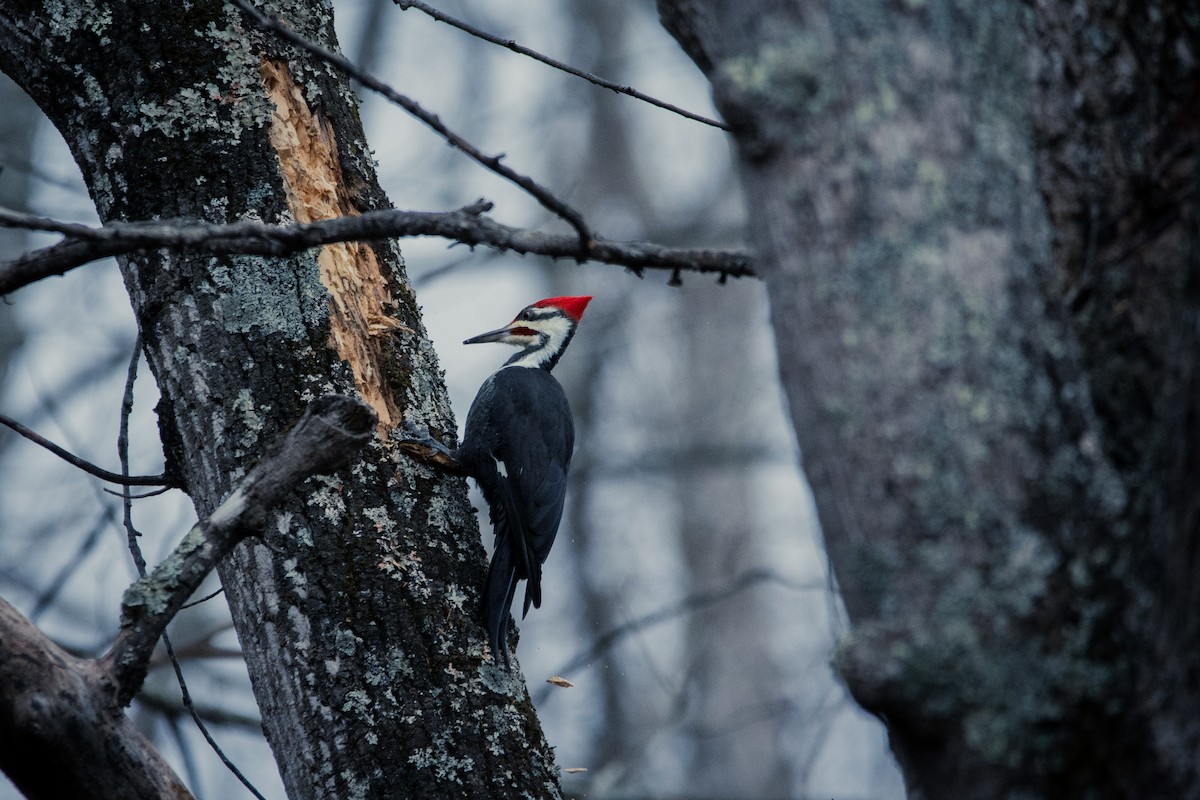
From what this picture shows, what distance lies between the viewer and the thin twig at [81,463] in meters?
1.72

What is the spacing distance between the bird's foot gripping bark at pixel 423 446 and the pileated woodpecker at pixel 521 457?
14.7 inches

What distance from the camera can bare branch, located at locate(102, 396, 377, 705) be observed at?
137 cm

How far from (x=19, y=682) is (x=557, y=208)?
90cm

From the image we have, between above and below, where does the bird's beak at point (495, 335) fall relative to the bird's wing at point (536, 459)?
above

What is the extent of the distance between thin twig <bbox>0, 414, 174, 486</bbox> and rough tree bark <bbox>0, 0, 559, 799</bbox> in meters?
0.10

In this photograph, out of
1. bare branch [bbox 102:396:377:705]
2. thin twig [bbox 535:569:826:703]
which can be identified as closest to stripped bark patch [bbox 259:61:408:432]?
bare branch [bbox 102:396:377:705]

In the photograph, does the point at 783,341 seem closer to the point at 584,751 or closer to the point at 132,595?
the point at 132,595

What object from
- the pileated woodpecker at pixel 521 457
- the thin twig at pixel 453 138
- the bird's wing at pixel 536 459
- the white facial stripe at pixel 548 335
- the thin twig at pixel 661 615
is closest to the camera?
the thin twig at pixel 453 138

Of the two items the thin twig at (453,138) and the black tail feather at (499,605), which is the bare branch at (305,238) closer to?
the thin twig at (453,138)

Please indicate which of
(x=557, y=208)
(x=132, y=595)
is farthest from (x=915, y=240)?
(x=132, y=595)

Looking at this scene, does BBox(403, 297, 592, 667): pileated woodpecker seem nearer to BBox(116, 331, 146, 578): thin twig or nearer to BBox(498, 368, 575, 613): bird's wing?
BBox(498, 368, 575, 613): bird's wing

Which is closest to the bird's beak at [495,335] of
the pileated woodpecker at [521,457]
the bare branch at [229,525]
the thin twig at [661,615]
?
the pileated woodpecker at [521,457]

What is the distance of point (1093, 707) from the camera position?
0.97 metres

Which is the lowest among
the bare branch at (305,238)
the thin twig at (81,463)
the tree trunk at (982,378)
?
the tree trunk at (982,378)
